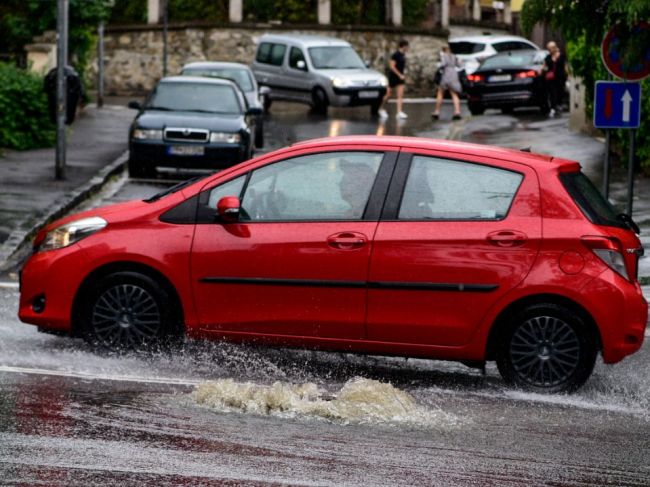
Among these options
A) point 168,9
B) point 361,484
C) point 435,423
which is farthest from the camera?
point 168,9

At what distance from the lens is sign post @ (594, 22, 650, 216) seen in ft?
50.2

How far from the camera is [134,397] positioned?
27.5 ft

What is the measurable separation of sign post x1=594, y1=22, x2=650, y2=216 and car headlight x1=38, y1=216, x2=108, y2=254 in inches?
279

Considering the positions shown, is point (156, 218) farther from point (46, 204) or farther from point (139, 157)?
point (139, 157)

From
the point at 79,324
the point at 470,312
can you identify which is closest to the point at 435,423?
the point at 470,312

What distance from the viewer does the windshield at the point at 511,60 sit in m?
37.4

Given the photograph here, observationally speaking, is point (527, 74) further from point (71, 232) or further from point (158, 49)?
point (71, 232)

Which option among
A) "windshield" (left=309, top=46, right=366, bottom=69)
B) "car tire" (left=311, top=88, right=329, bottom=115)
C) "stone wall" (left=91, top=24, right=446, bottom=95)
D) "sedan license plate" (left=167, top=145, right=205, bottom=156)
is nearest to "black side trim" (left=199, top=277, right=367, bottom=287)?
"sedan license plate" (left=167, top=145, right=205, bottom=156)

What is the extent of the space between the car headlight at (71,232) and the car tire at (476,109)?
2860cm

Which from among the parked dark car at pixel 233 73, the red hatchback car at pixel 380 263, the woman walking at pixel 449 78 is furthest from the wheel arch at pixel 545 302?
the woman walking at pixel 449 78

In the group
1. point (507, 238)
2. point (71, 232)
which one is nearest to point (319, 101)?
point (71, 232)

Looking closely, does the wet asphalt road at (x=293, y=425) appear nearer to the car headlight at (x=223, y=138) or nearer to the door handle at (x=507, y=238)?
the door handle at (x=507, y=238)

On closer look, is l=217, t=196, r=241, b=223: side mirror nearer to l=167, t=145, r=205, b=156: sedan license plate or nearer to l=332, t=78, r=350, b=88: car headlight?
l=167, t=145, r=205, b=156: sedan license plate

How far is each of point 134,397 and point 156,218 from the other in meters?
1.58
